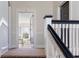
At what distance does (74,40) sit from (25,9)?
15.1 feet

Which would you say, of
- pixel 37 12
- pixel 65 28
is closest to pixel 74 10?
pixel 65 28

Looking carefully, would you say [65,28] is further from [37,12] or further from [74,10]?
[37,12]

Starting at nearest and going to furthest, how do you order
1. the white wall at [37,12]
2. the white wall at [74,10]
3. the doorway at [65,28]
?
the doorway at [65,28] → the white wall at [74,10] → the white wall at [37,12]

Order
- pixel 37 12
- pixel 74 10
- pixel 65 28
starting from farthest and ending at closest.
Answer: pixel 37 12 < pixel 74 10 < pixel 65 28

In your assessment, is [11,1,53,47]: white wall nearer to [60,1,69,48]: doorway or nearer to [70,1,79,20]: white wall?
[60,1,69,48]: doorway

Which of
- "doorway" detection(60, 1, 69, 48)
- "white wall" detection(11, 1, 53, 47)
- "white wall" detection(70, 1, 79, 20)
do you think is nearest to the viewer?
"doorway" detection(60, 1, 69, 48)

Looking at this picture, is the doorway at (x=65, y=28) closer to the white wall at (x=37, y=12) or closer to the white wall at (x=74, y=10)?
the white wall at (x=74, y=10)

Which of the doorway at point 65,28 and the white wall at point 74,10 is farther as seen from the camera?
the white wall at point 74,10

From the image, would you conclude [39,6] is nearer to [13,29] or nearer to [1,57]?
[13,29]

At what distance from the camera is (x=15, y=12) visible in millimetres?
9516

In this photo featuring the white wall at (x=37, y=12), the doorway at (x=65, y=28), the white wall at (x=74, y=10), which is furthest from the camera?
the white wall at (x=37, y=12)

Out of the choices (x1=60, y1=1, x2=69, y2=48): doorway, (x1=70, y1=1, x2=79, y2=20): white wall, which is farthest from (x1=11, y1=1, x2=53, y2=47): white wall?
(x1=70, y1=1, x2=79, y2=20): white wall

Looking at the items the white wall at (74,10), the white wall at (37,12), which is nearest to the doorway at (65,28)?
the white wall at (74,10)

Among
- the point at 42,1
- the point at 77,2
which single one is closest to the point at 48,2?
the point at 42,1
